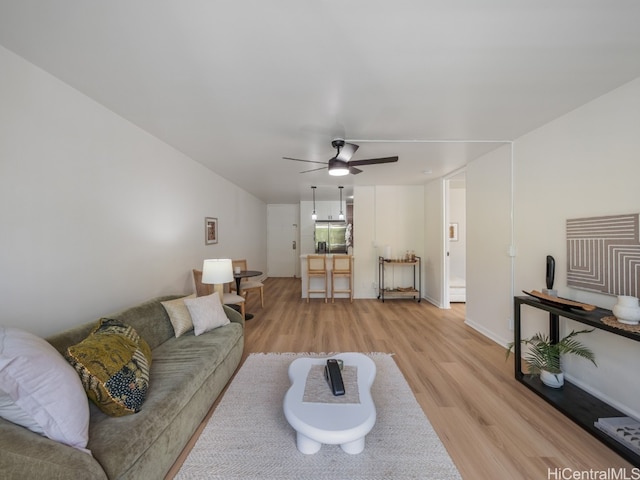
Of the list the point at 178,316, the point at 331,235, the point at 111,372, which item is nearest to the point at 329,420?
the point at 111,372

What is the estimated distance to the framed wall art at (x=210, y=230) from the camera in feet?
13.7

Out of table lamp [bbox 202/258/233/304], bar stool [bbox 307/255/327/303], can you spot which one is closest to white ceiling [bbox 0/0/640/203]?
table lamp [bbox 202/258/233/304]

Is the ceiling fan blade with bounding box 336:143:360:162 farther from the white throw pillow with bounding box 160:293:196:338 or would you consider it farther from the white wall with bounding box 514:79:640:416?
the white throw pillow with bounding box 160:293:196:338

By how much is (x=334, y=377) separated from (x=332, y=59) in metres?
2.05

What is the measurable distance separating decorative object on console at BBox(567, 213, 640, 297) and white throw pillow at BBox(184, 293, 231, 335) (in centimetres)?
328

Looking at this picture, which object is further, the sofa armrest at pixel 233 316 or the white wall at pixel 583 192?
the sofa armrest at pixel 233 316

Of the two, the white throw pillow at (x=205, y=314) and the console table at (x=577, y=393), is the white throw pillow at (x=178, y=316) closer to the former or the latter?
the white throw pillow at (x=205, y=314)

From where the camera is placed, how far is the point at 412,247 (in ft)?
18.7

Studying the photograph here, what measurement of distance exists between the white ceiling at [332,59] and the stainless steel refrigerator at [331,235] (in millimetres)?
5260

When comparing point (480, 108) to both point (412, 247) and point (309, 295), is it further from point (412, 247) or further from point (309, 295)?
point (309, 295)

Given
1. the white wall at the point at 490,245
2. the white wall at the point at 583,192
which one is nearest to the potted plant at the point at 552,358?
the white wall at the point at 583,192

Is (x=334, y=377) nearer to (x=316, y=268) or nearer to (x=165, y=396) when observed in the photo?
(x=165, y=396)

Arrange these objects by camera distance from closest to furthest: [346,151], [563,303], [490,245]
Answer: [563,303] < [346,151] < [490,245]

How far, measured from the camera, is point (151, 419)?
1.37 m
